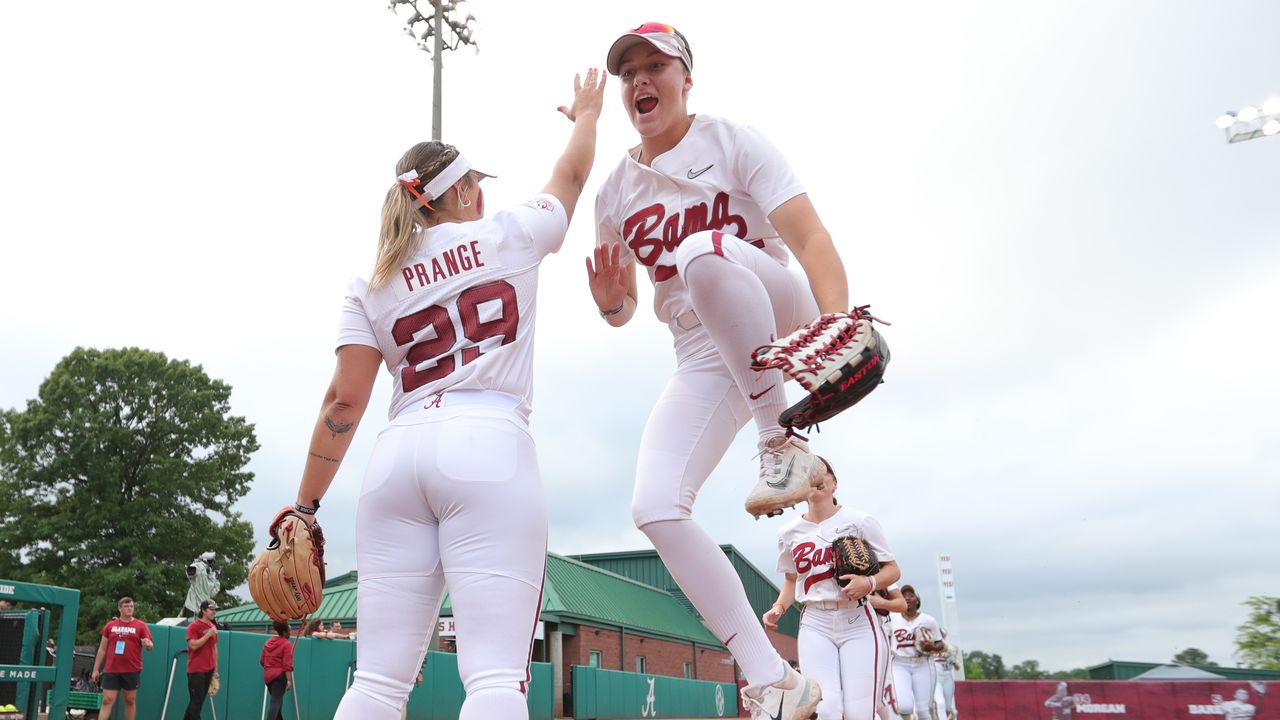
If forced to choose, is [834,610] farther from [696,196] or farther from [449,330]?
[449,330]

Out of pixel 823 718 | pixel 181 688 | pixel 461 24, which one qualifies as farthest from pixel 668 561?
pixel 461 24

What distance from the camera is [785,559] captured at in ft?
22.2

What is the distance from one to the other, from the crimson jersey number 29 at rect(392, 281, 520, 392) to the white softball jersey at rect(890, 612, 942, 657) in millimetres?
10817

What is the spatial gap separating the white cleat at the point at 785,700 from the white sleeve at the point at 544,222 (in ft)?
5.90

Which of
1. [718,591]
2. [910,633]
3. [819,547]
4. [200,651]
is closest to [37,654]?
[200,651]

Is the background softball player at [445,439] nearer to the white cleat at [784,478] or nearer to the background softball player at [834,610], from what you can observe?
the white cleat at [784,478]

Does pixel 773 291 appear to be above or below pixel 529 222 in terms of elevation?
below

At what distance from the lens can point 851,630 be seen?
6059 millimetres

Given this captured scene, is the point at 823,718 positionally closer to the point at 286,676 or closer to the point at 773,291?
the point at 773,291

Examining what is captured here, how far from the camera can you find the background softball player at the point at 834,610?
5848 mm

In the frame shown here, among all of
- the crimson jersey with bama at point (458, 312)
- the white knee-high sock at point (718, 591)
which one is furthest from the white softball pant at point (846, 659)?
the crimson jersey with bama at point (458, 312)

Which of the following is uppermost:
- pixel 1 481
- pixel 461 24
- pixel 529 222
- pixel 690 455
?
pixel 461 24

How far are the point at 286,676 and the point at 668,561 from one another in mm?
10391

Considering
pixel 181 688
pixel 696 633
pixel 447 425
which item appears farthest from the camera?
pixel 696 633
